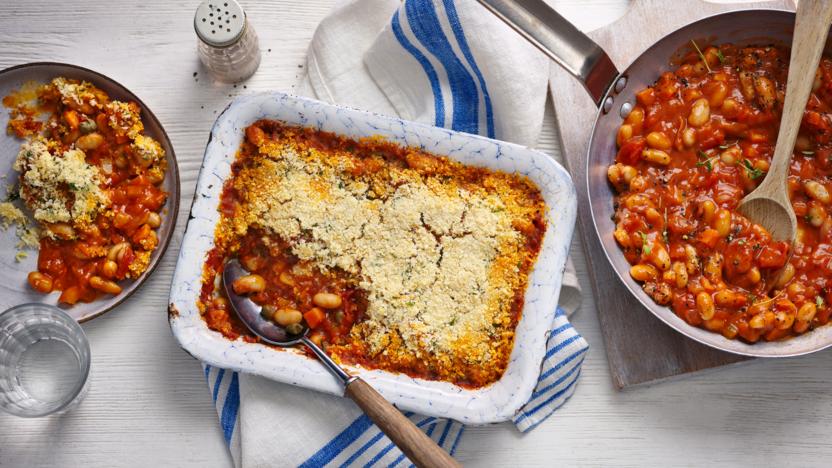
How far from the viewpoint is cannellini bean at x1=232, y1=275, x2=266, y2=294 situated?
2438mm

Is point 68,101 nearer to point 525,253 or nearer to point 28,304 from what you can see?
point 28,304

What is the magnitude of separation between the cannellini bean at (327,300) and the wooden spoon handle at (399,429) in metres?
0.27

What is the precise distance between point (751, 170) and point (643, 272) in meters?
0.54

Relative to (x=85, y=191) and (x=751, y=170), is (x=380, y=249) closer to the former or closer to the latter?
(x=85, y=191)

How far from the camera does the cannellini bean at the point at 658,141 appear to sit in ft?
8.10

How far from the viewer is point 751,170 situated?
8.09 feet

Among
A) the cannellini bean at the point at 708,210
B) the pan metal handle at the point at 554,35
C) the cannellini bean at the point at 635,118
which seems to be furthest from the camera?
the cannellini bean at the point at 635,118

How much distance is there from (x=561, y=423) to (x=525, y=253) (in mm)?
753

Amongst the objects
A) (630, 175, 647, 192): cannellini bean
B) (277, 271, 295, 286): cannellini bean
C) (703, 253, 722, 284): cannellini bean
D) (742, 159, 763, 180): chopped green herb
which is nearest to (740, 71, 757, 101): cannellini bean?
(742, 159, 763, 180): chopped green herb

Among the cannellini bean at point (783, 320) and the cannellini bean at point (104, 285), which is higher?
the cannellini bean at point (783, 320)

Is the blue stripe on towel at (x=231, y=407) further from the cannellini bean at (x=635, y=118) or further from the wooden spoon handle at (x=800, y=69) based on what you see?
the wooden spoon handle at (x=800, y=69)

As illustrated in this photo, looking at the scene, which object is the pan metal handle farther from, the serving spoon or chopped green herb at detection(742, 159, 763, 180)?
the serving spoon

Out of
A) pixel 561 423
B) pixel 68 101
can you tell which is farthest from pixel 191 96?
pixel 561 423

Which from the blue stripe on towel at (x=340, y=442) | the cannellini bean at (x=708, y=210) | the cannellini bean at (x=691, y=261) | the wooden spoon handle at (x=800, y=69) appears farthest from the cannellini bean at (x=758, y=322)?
the blue stripe on towel at (x=340, y=442)
